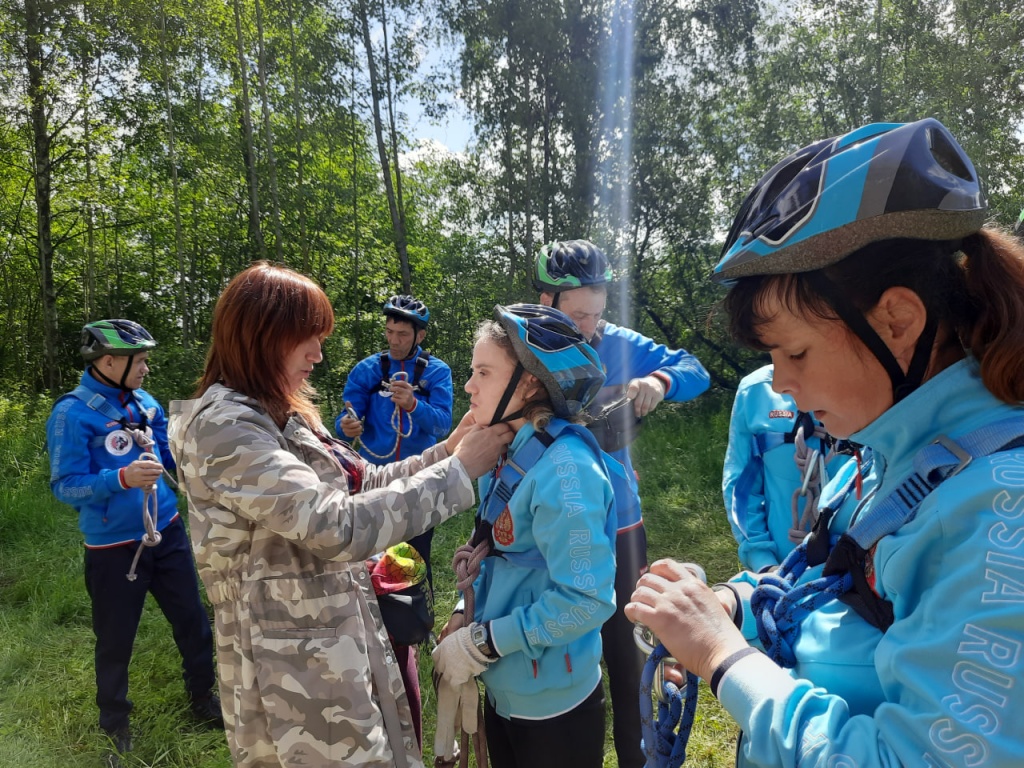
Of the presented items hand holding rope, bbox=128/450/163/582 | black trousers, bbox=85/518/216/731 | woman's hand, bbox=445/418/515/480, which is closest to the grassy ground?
black trousers, bbox=85/518/216/731

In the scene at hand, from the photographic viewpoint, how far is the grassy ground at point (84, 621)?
3898 mm

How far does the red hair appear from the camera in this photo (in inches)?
85.5

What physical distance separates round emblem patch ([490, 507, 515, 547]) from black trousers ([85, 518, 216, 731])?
3066 mm

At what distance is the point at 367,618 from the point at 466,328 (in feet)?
43.6

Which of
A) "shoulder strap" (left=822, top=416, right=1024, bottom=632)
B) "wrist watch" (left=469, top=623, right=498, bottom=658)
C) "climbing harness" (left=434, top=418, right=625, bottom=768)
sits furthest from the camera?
"climbing harness" (left=434, top=418, right=625, bottom=768)

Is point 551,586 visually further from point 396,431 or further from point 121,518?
point 121,518

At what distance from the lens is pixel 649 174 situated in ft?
45.3

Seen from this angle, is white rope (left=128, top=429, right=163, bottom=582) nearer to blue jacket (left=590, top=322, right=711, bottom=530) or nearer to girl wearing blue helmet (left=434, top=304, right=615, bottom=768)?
girl wearing blue helmet (left=434, top=304, right=615, bottom=768)

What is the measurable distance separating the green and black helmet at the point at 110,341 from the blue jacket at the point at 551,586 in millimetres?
3236

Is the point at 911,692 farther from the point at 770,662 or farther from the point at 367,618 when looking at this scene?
the point at 367,618

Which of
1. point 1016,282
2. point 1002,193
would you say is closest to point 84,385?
point 1016,282

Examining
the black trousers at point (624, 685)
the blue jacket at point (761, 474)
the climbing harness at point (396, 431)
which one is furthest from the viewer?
the climbing harness at point (396, 431)

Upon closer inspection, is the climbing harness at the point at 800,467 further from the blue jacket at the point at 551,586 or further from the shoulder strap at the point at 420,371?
the shoulder strap at the point at 420,371

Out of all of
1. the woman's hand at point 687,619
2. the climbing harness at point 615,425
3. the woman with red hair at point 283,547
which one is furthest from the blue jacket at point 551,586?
the climbing harness at point 615,425
